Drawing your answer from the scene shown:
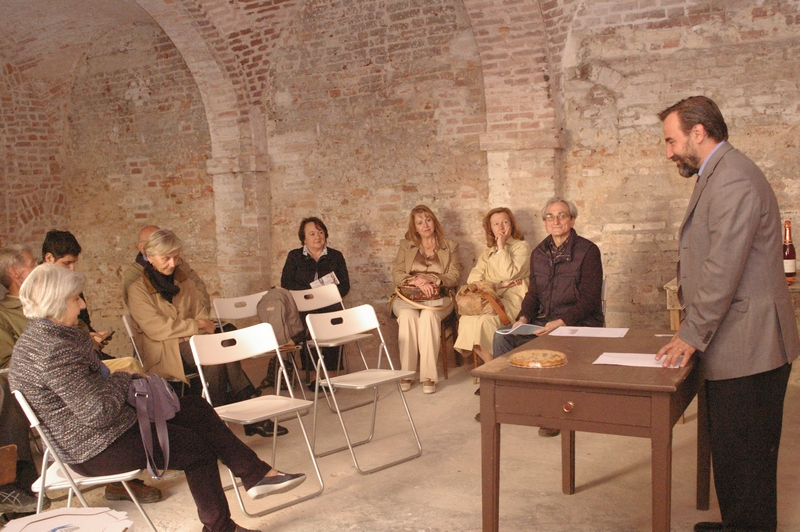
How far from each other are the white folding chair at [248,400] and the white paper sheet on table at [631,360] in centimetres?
151

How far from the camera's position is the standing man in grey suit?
271cm

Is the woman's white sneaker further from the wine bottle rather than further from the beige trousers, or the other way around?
the wine bottle

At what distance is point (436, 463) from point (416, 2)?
4.47m

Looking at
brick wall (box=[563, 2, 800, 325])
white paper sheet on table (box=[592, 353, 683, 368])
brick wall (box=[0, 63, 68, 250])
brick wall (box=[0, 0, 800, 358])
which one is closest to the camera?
white paper sheet on table (box=[592, 353, 683, 368])

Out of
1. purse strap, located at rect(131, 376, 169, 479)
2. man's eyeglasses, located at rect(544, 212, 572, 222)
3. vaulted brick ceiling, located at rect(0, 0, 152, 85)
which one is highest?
vaulted brick ceiling, located at rect(0, 0, 152, 85)

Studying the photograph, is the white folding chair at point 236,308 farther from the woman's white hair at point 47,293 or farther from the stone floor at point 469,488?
the woman's white hair at point 47,293

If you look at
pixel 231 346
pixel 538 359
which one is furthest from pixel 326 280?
pixel 538 359

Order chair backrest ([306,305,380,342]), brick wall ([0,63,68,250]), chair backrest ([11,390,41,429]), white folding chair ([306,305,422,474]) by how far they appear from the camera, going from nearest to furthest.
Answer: chair backrest ([11,390,41,429]) < white folding chair ([306,305,422,474]) < chair backrest ([306,305,380,342]) < brick wall ([0,63,68,250])

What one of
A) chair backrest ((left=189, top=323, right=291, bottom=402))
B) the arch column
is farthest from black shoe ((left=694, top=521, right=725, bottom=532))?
the arch column

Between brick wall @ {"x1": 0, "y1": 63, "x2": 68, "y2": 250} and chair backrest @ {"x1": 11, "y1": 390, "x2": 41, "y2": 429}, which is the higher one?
brick wall @ {"x1": 0, "y1": 63, "x2": 68, "y2": 250}

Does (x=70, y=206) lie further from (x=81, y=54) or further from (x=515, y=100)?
(x=515, y=100)

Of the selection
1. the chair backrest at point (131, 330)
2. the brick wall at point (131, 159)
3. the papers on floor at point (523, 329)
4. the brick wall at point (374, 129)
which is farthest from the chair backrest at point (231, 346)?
the brick wall at point (131, 159)

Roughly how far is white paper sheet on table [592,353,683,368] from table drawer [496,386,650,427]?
0.25 meters

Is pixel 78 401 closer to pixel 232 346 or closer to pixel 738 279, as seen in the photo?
pixel 232 346
